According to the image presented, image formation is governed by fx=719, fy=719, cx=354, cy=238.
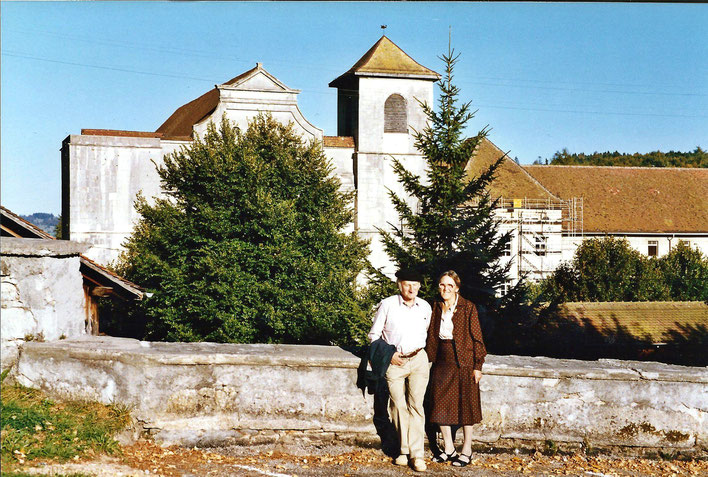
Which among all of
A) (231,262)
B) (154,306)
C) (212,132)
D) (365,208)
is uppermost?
(212,132)

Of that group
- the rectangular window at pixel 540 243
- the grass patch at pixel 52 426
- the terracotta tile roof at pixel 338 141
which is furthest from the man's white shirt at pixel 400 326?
the rectangular window at pixel 540 243

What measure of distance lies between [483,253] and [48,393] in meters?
11.0

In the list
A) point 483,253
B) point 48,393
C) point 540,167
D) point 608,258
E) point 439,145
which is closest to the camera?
point 48,393

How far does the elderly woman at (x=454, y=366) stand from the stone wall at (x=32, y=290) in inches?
133

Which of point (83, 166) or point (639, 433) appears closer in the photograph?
point (639, 433)

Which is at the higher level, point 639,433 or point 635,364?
point 635,364

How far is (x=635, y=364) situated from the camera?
689cm

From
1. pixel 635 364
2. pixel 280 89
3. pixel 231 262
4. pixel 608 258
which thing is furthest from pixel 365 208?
pixel 635 364

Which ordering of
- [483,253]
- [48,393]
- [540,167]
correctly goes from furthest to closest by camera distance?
[540,167]
[483,253]
[48,393]

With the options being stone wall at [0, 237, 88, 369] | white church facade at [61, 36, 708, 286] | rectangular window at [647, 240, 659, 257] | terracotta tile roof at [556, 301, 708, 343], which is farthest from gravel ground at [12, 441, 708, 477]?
rectangular window at [647, 240, 659, 257]

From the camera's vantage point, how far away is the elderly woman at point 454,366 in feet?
20.4

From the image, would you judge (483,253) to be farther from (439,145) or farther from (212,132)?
→ (212,132)

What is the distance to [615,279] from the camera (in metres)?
37.6

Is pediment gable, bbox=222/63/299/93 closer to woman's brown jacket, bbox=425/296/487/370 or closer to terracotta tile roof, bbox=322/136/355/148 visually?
terracotta tile roof, bbox=322/136/355/148
